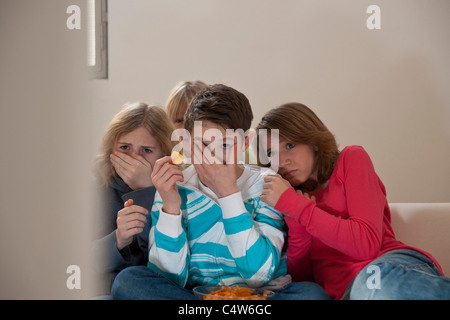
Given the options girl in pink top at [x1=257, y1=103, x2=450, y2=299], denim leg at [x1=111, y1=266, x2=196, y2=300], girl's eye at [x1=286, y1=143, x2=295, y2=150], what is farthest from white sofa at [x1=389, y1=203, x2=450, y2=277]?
denim leg at [x1=111, y1=266, x2=196, y2=300]

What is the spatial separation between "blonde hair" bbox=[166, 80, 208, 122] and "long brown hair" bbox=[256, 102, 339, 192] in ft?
1.02

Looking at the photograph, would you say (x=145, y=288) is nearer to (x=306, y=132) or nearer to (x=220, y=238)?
(x=220, y=238)

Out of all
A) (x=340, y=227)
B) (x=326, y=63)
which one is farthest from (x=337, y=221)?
(x=326, y=63)

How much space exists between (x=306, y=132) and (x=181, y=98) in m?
0.45

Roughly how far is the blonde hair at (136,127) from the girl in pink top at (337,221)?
11.2 inches

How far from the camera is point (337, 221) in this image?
3.19ft

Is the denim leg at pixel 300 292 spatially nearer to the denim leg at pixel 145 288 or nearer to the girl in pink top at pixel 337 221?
the girl in pink top at pixel 337 221

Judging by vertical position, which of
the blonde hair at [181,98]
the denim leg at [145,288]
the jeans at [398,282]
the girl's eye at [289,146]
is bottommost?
the denim leg at [145,288]

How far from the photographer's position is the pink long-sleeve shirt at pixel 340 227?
3.17ft

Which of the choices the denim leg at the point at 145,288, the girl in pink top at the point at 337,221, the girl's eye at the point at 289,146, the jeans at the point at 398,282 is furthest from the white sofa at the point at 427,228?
the denim leg at the point at 145,288

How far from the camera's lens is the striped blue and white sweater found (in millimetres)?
938

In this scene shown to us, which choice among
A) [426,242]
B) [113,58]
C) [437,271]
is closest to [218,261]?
[437,271]
